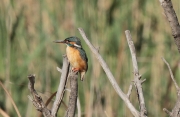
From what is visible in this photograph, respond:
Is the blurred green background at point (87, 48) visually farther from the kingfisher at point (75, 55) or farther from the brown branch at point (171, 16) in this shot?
the brown branch at point (171, 16)

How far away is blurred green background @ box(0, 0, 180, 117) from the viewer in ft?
6.55

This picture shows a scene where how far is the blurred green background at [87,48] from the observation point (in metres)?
2.00

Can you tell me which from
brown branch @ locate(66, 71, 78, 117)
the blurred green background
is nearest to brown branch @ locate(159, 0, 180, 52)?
brown branch @ locate(66, 71, 78, 117)

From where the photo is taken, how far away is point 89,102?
1751mm

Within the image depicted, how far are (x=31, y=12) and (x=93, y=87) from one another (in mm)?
541

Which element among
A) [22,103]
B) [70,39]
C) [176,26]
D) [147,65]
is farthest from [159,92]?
[176,26]

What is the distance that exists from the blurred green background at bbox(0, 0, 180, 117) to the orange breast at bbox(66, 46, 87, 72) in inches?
29.2

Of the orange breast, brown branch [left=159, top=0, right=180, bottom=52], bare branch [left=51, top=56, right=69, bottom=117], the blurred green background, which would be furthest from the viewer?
the blurred green background

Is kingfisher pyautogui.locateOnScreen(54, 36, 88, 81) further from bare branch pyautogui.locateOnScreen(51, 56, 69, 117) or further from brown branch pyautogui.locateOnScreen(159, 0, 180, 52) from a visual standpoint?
brown branch pyautogui.locateOnScreen(159, 0, 180, 52)

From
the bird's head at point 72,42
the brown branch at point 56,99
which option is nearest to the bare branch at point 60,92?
the brown branch at point 56,99

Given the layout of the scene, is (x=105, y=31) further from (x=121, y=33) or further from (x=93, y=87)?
(x=93, y=87)

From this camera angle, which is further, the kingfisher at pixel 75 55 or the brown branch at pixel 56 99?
the kingfisher at pixel 75 55

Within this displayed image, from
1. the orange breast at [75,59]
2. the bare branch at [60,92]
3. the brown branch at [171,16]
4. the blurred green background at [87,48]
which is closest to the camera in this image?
the brown branch at [171,16]

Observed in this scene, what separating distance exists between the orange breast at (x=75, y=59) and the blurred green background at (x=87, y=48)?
2.43 ft
